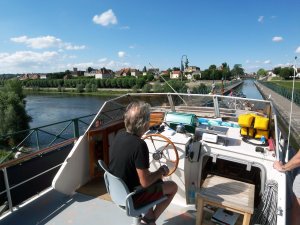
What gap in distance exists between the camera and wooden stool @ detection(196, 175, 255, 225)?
2.51 meters

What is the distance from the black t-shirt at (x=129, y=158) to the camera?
1.99 meters

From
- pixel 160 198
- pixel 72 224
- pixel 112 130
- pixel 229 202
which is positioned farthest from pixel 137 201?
pixel 112 130

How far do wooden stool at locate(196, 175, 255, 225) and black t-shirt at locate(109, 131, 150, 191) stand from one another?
0.95 m

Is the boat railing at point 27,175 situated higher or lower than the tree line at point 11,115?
higher

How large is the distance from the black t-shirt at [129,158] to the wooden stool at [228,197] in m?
0.95

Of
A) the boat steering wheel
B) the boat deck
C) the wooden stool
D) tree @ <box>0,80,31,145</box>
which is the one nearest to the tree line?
tree @ <box>0,80,31,145</box>

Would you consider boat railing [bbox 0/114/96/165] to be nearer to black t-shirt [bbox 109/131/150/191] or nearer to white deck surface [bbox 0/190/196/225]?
white deck surface [bbox 0/190/196/225]

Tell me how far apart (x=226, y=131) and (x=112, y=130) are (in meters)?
1.97

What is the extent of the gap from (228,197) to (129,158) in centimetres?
134

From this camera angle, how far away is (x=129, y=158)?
79.7 inches

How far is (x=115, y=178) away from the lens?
6.61ft

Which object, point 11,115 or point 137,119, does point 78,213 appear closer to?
point 137,119

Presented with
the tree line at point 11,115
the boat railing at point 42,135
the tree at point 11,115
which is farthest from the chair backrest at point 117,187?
the tree line at point 11,115

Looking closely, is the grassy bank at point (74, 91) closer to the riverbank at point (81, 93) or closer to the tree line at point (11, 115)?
the riverbank at point (81, 93)
